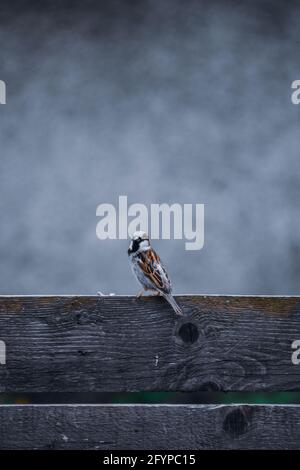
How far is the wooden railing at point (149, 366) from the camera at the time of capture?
1.70 metres

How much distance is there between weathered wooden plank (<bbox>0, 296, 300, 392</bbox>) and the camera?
67.4 inches

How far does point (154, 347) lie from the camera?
172cm

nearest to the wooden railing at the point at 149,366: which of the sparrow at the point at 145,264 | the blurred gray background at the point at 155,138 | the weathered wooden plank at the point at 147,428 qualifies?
the weathered wooden plank at the point at 147,428

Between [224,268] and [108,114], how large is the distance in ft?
3.71

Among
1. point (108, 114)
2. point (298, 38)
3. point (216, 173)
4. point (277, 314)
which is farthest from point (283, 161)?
point (277, 314)

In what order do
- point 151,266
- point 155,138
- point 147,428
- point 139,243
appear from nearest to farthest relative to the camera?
point 147,428, point 151,266, point 139,243, point 155,138

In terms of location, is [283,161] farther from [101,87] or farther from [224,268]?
[101,87]

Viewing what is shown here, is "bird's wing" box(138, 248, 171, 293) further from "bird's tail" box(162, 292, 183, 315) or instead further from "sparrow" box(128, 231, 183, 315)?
"bird's tail" box(162, 292, 183, 315)

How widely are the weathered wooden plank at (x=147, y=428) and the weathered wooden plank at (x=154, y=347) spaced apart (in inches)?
1.9

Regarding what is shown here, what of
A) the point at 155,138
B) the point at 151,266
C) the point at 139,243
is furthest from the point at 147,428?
the point at 155,138

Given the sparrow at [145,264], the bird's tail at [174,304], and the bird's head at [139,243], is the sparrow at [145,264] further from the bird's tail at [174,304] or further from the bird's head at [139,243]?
the bird's tail at [174,304]

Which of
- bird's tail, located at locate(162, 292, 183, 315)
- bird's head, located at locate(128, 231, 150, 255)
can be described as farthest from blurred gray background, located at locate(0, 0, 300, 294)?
bird's tail, located at locate(162, 292, 183, 315)

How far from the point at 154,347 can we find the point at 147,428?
6.5 inches

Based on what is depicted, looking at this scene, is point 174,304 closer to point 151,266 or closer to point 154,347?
point 154,347
